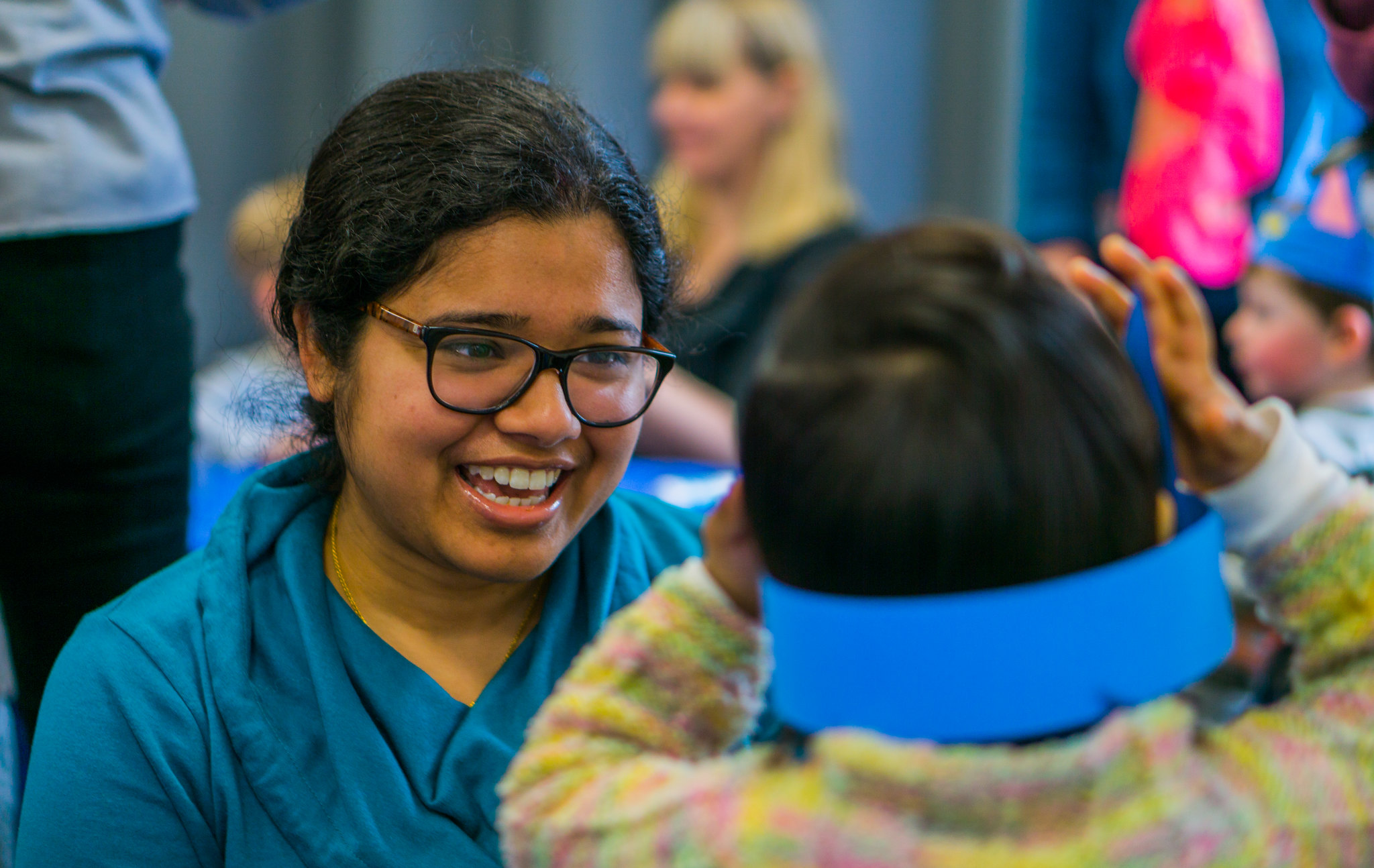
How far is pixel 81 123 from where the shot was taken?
130cm

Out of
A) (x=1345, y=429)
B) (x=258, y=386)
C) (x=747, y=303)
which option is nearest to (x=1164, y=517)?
(x=258, y=386)

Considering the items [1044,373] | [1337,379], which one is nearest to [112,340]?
[1044,373]

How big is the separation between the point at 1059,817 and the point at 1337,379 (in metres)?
2.09

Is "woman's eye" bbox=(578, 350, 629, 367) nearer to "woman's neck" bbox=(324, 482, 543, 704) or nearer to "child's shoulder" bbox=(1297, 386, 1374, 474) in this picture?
"woman's neck" bbox=(324, 482, 543, 704)

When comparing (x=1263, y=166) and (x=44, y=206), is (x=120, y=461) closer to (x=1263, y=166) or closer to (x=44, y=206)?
(x=44, y=206)

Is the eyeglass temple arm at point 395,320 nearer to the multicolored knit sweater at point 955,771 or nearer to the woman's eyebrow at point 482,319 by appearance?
the woman's eyebrow at point 482,319

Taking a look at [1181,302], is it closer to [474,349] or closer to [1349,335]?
[474,349]

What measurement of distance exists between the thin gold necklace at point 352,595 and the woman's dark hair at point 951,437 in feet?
1.90

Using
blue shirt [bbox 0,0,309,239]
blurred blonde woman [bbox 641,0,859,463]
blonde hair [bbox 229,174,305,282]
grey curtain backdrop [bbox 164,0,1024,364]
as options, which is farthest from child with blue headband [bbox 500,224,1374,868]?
grey curtain backdrop [bbox 164,0,1024,364]

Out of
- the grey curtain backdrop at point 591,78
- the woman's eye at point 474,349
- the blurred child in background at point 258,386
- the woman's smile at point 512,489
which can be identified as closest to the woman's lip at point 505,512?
the woman's smile at point 512,489

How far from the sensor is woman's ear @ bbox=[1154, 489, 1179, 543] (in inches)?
27.4

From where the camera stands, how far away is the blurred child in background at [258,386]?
135 centimetres

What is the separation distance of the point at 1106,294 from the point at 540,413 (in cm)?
47

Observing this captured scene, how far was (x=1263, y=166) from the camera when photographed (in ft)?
7.16
